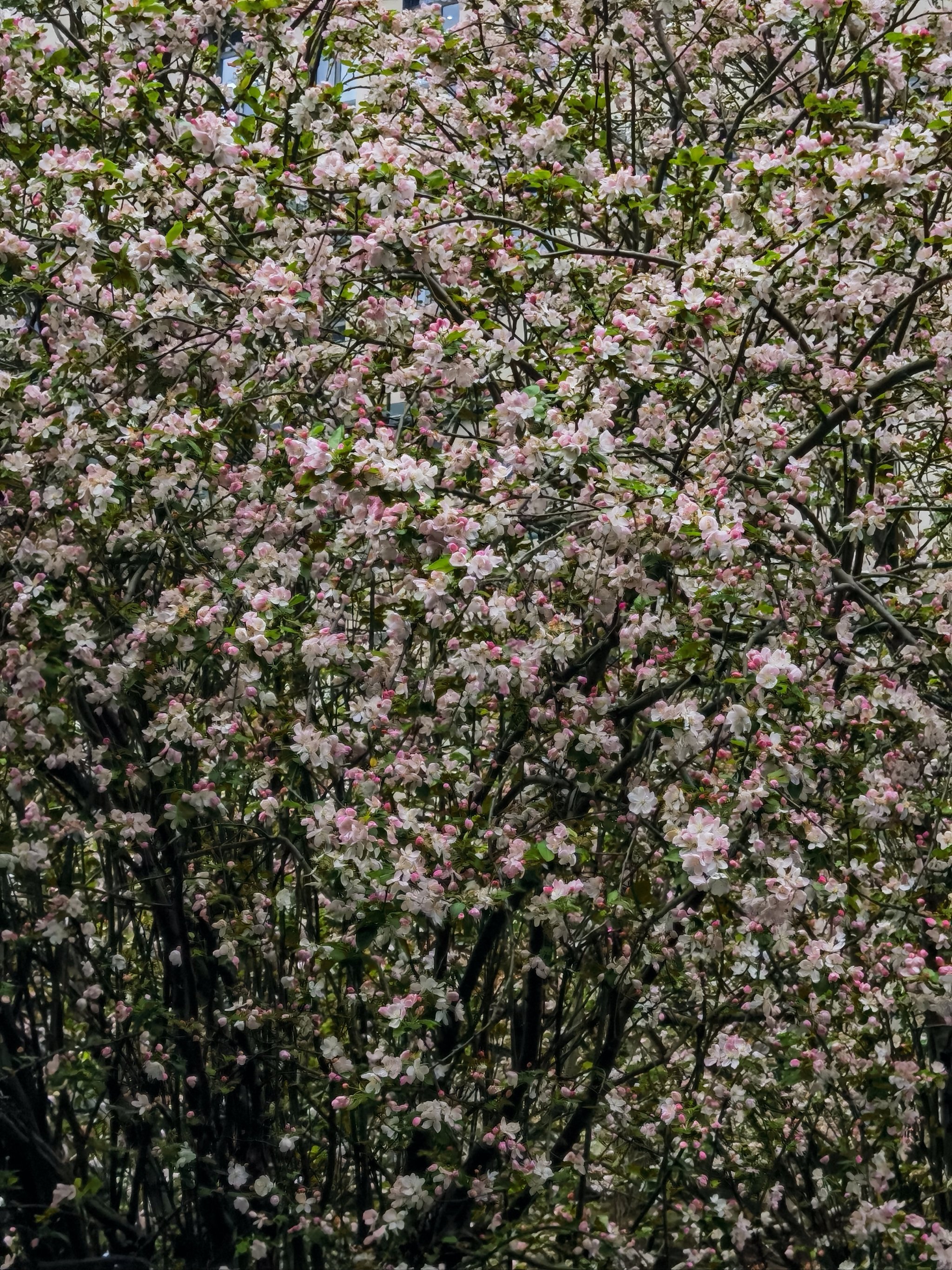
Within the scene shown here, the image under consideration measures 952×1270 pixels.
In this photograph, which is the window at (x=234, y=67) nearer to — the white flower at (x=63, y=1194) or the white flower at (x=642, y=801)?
the white flower at (x=642, y=801)

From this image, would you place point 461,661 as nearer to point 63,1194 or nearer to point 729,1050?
point 729,1050

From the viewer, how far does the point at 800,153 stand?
4.13 meters

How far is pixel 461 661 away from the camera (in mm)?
3744

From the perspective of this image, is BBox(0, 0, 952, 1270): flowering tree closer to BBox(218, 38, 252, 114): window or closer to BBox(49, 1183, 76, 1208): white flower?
BBox(218, 38, 252, 114): window

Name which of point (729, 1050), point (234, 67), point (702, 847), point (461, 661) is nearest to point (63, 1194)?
point (729, 1050)

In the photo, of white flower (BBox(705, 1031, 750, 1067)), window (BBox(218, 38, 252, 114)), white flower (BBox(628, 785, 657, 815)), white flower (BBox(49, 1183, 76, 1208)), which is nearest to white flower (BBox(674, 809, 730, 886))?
white flower (BBox(628, 785, 657, 815))

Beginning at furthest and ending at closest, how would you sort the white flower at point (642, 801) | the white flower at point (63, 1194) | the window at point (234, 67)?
the window at point (234, 67) → the white flower at point (63, 1194) → the white flower at point (642, 801)

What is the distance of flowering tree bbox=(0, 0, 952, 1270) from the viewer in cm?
397

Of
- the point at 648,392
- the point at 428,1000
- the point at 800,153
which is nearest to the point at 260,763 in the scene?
the point at 428,1000

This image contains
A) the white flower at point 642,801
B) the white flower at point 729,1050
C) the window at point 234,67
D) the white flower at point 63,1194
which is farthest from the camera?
the window at point 234,67

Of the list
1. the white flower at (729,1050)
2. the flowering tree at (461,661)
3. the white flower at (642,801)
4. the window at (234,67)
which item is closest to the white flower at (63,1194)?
the flowering tree at (461,661)

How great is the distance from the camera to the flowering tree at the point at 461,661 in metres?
3.97

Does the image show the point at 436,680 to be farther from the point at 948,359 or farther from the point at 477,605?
the point at 948,359

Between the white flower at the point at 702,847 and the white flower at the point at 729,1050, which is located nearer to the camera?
the white flower at the point at 702,847
